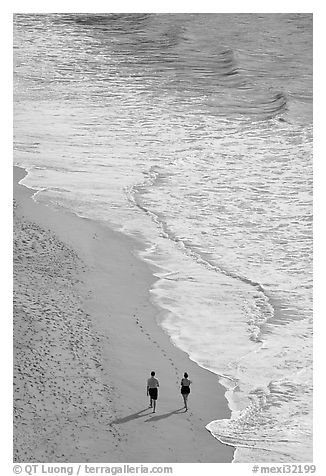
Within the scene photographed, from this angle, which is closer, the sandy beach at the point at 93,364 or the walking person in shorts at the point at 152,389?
the sandy beach at the point at 93,364

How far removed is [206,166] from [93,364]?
32.1 feet

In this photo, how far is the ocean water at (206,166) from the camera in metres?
17.2

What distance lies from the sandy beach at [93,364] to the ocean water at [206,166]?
0.44 metres

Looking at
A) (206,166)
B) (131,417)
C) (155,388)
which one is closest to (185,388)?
(155,388)

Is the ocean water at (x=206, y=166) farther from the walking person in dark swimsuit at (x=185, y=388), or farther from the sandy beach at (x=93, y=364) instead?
the walking person in dark swimsuit at (x=185, y=388)

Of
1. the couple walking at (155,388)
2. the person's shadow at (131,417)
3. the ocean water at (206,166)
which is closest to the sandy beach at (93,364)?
the person's shadow at (131,417)

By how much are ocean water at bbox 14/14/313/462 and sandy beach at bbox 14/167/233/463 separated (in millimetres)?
438

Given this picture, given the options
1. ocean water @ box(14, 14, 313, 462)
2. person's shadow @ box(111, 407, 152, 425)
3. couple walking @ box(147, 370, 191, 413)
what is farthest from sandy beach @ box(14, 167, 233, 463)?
ocean water @ box(14, 14, 313, 462)

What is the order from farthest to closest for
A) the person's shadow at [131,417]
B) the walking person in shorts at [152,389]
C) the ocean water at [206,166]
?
the ocean water at [206,166] → the walking person in shorts at [152,389] → the person's shadow at [131,417]
